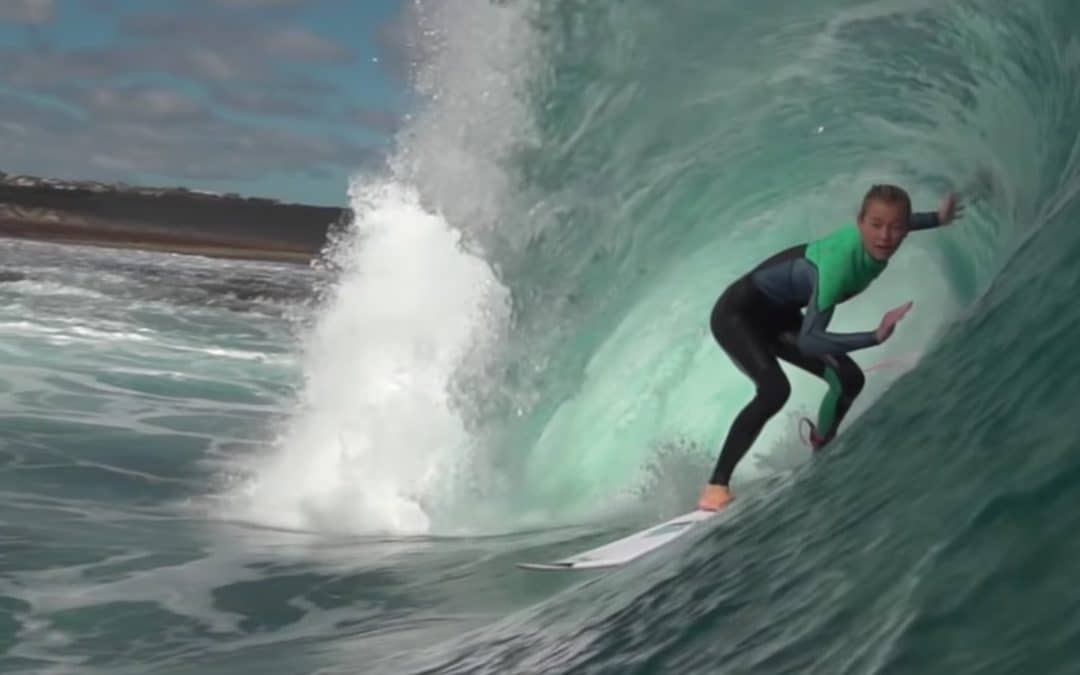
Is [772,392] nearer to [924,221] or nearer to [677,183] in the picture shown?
→ [924,221]

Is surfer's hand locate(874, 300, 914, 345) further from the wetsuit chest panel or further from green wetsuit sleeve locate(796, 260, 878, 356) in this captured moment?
the wetsuit chest panel

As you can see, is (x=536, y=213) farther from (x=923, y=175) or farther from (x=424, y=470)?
(x=923, y=175)

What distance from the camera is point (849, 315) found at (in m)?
11.4

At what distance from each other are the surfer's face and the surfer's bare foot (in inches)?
51.3

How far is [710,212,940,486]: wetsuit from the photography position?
21.4 feet

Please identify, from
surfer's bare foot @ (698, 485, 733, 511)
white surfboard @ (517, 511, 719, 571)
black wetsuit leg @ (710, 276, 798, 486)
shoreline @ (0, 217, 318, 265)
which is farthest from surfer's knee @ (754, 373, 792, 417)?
shoreline @ (0, 217, 318, 265)

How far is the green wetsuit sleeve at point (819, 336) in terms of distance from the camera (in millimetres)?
6395

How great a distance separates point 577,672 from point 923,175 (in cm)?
674

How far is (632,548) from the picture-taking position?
691cm

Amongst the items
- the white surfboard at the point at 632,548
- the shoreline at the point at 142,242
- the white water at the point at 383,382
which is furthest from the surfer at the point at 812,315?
the shoreline at the point at 142,242

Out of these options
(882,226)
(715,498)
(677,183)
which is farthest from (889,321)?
(677,183)

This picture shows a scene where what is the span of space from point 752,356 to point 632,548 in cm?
99

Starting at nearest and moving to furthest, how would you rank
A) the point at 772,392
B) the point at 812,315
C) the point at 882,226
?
the point at 882,226
the point at 812,315
the point at 772,392

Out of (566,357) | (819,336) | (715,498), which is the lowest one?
(715,498)
